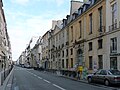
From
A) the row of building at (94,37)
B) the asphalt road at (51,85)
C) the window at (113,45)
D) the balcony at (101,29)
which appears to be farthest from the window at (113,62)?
the balcony at (101,29)

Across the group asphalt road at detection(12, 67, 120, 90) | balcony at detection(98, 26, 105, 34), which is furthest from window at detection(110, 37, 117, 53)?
asphalt road at detection(12, 67, 120, 90)

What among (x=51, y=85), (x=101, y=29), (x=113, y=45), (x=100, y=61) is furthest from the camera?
(x=100, y=61)

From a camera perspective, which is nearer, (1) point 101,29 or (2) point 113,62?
(2) point 113,62

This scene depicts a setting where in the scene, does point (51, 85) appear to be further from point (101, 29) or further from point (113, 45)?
point (101, 29)

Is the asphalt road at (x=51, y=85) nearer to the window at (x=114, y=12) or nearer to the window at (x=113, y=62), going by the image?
the window at (x=113, y=62)

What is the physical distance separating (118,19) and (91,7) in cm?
850

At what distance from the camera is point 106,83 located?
23.9 meters

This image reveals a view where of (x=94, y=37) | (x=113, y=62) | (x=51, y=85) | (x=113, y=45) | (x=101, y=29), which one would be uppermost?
Answer: (x=101, y=29)

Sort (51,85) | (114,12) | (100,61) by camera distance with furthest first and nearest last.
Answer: (100,61)
(114,12)
(51,85)

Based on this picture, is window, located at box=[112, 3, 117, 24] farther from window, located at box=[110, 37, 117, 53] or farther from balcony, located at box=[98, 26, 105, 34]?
balcony, located at box=[98, 26, 105, 34]

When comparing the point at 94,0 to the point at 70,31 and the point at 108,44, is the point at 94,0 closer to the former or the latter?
the point at 108,44

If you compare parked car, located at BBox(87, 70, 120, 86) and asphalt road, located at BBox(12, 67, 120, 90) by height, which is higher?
parked car, located at BBox(87, 70, 120, 86)

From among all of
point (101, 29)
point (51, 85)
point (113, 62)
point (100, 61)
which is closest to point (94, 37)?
point (101, 29)

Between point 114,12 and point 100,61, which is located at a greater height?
point 114,12
